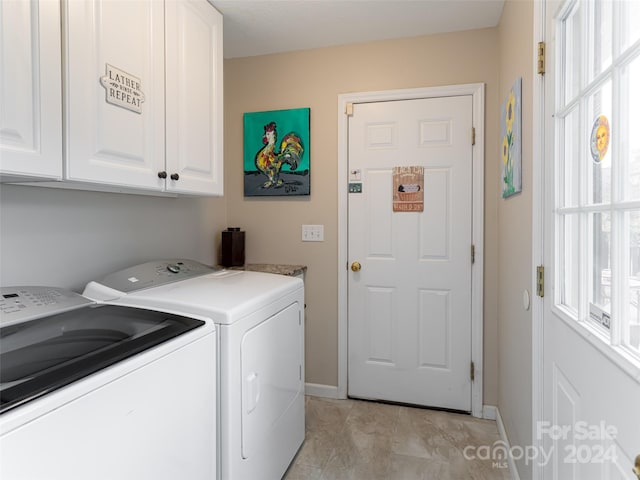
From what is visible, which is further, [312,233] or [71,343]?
[312,233]

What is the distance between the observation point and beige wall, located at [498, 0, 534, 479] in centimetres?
148

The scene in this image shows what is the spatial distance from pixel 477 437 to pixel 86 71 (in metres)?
2.56

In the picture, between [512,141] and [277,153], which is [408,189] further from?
[277,153]

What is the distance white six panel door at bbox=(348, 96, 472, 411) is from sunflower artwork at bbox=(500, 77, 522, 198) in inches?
13.5

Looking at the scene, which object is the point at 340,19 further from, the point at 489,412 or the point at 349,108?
the point at 489,412

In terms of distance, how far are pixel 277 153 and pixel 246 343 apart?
1.59 meters

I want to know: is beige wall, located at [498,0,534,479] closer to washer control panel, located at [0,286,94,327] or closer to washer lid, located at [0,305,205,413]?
washer lid, located at [0,305,205,413]

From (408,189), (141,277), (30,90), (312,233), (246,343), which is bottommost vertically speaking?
(246,343)

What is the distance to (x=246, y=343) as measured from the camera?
4.68ft

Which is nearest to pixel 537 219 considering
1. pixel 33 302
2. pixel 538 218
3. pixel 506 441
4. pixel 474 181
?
pixel 538 218

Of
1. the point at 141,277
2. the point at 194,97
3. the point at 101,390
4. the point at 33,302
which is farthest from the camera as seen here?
the point at 194,97

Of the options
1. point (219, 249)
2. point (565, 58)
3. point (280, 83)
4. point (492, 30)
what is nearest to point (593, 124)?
point (565, 58)

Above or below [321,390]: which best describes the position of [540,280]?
above

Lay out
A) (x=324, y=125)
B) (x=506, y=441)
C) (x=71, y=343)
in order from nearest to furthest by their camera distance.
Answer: (x=71, y=343), (x=506, y=441), (x=324, y=125)
